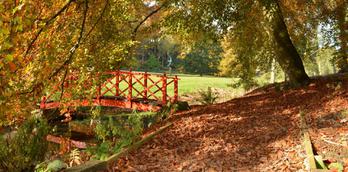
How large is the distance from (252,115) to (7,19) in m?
6.92

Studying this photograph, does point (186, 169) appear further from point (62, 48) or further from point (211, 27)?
point (211, 27)

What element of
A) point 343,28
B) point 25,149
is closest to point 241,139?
point 25,149

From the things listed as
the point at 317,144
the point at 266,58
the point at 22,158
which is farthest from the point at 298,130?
the point at 266,58

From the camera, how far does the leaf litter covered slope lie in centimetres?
566

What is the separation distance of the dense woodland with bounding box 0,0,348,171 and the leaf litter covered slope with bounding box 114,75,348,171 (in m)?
2.09

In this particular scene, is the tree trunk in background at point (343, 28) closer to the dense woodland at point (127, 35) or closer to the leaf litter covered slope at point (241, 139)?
the dense woodland at point (127, 35)

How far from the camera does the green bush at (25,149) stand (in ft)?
17.6

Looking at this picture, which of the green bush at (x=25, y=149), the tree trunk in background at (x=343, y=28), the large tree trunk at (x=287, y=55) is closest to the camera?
the green bush at (x=25, y=149)

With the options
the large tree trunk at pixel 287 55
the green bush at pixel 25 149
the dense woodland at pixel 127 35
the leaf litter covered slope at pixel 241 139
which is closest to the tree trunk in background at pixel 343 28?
the dense woodland at pixel 127 35

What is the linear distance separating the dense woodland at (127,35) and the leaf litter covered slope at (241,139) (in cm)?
209

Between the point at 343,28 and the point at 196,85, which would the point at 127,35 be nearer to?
the point at 343,28

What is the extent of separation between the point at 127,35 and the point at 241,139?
580 cm

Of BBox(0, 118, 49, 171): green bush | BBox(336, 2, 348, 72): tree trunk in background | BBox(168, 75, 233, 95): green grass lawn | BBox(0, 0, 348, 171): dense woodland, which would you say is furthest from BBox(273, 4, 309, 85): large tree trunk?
BBox(168, 75, 233, 95): green grass lawn

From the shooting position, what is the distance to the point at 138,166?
586 cm
